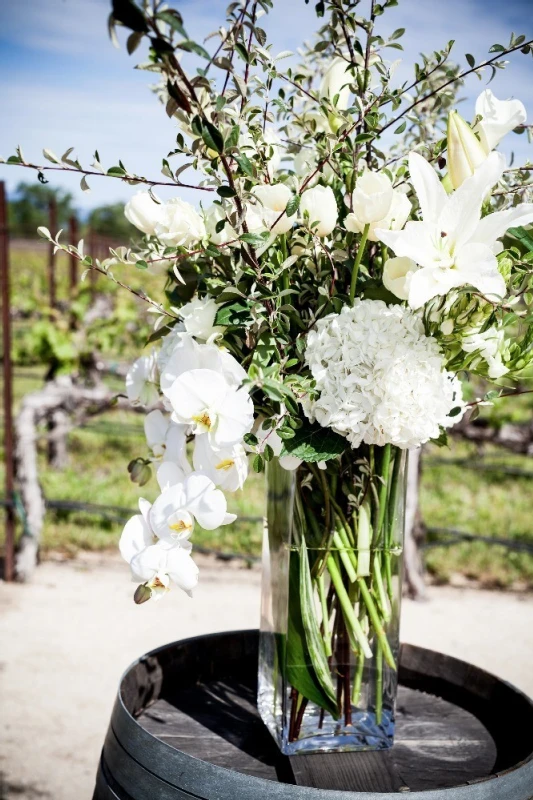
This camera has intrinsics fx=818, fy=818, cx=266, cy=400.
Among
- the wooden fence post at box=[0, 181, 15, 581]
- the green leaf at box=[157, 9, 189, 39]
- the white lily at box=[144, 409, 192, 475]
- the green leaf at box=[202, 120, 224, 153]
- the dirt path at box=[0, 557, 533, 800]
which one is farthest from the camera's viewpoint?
the wooden fence post at box=[0, 181, 15, 581]

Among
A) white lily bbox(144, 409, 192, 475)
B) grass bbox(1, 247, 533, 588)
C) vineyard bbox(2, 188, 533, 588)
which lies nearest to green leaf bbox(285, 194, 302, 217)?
white lily bbox(144, 409, 192, 475)

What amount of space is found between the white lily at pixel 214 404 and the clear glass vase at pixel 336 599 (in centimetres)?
20

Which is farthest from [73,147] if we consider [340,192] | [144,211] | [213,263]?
[340,192]

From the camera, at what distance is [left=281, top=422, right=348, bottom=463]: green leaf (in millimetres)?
1061

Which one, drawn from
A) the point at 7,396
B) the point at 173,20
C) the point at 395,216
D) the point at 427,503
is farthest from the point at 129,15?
the point at 427,503

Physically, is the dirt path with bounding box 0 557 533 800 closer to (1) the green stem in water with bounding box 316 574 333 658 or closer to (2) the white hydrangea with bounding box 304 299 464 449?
(1) the green stem in water with bounding box 316 574 333 658

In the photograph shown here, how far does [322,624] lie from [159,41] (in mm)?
822

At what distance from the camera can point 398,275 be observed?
104cm

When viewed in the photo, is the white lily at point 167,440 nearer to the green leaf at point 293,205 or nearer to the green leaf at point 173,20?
the green leaf at point 293,205

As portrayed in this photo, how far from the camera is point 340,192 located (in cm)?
117

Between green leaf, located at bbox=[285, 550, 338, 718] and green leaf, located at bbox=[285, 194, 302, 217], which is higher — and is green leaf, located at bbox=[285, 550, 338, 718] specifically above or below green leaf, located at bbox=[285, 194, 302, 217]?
below

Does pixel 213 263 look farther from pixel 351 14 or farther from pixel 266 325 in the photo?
pixel 351 14

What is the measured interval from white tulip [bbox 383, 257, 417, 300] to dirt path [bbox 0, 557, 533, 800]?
2141mm

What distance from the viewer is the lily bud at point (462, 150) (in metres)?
0.98
